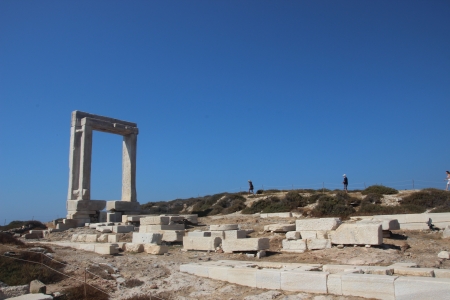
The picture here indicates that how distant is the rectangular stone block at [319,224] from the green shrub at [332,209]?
7.11m

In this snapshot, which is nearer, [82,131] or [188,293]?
[188,293]

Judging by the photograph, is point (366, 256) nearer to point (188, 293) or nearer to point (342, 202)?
point (188, 293)

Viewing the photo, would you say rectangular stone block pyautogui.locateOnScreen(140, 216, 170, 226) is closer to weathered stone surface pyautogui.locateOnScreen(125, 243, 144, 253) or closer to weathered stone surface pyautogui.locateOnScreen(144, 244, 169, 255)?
weathered stone surface pyautogui.locateOnScreen(125, 243, 144, 253)

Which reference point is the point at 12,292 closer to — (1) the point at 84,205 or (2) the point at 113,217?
(1) the point at 84,205

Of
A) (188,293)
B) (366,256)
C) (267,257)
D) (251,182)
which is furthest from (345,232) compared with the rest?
(251,182)

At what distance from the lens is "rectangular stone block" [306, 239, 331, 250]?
10923 mm

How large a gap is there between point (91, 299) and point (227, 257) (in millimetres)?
4504

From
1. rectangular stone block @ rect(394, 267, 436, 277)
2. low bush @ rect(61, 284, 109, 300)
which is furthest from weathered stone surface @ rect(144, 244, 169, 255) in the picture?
rectangular stone block @ rect(394, 267, 436, 277)

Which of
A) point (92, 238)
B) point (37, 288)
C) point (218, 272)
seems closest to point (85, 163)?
point (92, 238)

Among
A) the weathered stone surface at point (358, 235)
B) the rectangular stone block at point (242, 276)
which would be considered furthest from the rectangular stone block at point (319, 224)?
the rectangular stone block at point (242, 276)

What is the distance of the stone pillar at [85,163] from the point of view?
813 inches

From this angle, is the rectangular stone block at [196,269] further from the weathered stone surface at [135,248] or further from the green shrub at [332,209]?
the green shrub at [332,209]

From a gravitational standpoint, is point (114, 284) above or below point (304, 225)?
below

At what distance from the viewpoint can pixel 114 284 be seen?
8.22 metres
